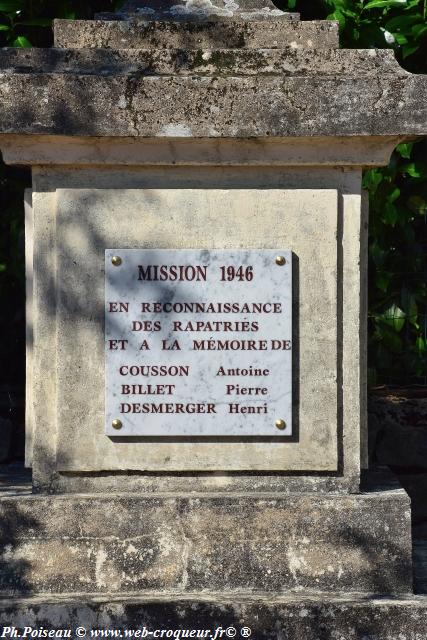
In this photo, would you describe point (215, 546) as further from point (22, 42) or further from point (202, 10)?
point (22, 42)

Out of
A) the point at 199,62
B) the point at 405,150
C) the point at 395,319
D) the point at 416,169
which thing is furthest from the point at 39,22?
the point at 395,319

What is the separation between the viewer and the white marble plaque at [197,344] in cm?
352

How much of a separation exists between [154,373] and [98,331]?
0.77 ft

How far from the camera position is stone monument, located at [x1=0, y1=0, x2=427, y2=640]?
3.40 metres

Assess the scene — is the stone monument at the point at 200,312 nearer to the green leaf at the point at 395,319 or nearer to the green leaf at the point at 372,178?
the green leaf at the point at 372,178

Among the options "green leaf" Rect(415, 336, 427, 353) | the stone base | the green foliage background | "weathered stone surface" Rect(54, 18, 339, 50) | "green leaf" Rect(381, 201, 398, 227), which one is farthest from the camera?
"green leaf" Rect(415, 336, 427, 353)

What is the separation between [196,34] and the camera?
3.63 metres

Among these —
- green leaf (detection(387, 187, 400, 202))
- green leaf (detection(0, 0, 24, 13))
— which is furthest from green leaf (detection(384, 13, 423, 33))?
green leaf (detection(0, 0, 24, 13))

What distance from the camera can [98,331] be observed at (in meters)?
3.56

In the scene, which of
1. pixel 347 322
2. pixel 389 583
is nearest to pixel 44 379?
pixel 347 322

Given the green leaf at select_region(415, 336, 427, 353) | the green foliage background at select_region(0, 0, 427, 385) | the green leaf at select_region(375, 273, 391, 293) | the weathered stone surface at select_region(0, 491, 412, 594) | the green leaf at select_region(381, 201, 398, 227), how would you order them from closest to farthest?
the weathered stone surface at select_region(0, 491, 412, 594) < the green foliage background at select_region(0, 0, 427, 385) < the green leaf at select_region(381, 201, 398, 227) < the green leaf at select_region(375, 273, 391, 293) < the green leaf at select_region(415, 336, 427, 353)

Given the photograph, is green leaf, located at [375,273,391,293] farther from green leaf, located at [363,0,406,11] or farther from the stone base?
the stone base

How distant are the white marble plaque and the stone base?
1.84ft

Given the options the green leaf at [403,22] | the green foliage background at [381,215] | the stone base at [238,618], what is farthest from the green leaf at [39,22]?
the stone base at [238,618]
